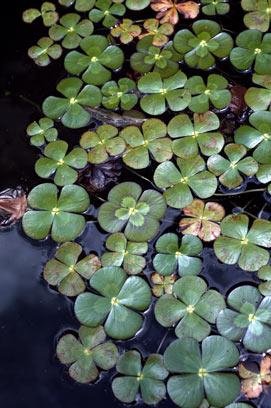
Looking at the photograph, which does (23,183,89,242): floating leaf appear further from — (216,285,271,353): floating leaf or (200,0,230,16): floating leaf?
(200,0,230,16): floating leaf

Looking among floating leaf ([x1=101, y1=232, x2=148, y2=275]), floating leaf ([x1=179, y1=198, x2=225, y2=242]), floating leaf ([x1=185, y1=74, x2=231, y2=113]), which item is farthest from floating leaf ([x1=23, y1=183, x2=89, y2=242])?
floating leaf ([x1=185, y1=74, x2=231, y2=113])

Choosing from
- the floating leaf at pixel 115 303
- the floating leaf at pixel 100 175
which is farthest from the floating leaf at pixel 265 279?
the floating leaf at pixel 100 175

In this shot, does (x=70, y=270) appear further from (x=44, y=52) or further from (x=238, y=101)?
(x=44, y=52)

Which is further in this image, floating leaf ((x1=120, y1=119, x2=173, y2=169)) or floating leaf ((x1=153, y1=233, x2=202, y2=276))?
floating leaf ((x1=120, y1=119, x2=173, y2=169))

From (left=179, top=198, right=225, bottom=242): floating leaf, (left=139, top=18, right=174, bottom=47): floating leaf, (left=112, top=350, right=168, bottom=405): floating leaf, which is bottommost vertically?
(left=112, top=350, right=168, bottom=405): floating leaf

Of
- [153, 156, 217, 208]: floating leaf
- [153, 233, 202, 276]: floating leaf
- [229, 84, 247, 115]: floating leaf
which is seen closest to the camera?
[153, 233, 202, 276]: floating leaf

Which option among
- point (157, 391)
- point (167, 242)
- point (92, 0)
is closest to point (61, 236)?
point (167, 242)

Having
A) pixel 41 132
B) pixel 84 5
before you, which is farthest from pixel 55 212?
pixel 84 5
